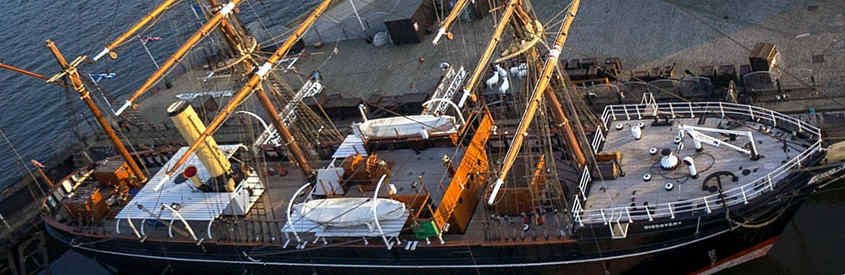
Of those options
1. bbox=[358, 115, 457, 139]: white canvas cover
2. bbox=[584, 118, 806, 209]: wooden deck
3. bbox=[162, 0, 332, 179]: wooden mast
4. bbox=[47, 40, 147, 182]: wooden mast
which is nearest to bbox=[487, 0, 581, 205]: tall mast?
bbox=[584, 118, 806, 209]: wooden deck

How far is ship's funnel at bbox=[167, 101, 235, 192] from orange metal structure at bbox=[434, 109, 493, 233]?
9.63 meters

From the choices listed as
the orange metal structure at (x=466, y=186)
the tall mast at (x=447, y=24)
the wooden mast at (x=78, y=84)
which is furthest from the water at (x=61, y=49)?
the tall mast at (x=447, y=24)

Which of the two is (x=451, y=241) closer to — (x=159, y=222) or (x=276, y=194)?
(x=276, y=194)

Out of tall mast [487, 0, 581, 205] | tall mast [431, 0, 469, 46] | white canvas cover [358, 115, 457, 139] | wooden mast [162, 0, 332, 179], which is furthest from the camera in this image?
wooden mast [162, 0, 332, 179]

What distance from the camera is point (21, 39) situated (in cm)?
5681

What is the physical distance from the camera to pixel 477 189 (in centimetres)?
2445

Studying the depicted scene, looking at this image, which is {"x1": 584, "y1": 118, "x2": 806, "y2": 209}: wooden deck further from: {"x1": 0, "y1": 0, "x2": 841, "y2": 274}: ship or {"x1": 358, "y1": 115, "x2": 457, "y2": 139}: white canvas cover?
{"x1": 358, "y1": 115, "x2": 457, "y2": 139}: white canvas cover

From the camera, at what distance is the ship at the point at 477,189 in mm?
20844

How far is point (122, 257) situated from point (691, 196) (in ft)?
75.1

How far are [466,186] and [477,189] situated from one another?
0.79 metres

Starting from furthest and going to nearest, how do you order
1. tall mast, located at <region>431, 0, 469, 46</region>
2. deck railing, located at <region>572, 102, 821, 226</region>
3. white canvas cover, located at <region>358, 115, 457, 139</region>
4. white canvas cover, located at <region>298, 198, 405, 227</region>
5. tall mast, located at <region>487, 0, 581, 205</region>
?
white canvas cover, located at <region>358, 115, 457, 139</region> < white canvas cover, located at <region>298, 198, 405, 227</region> < tall mast, located at <region>431, 0, 469, 46</region> < tall mast, located at <region>487, 0, 581, 205</region> < deck railing, located at <region>572, 102, 821, 226</region>

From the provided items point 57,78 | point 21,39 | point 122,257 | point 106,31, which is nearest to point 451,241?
point 122,257

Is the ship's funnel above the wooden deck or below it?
above

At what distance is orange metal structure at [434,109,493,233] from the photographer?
22.3m
